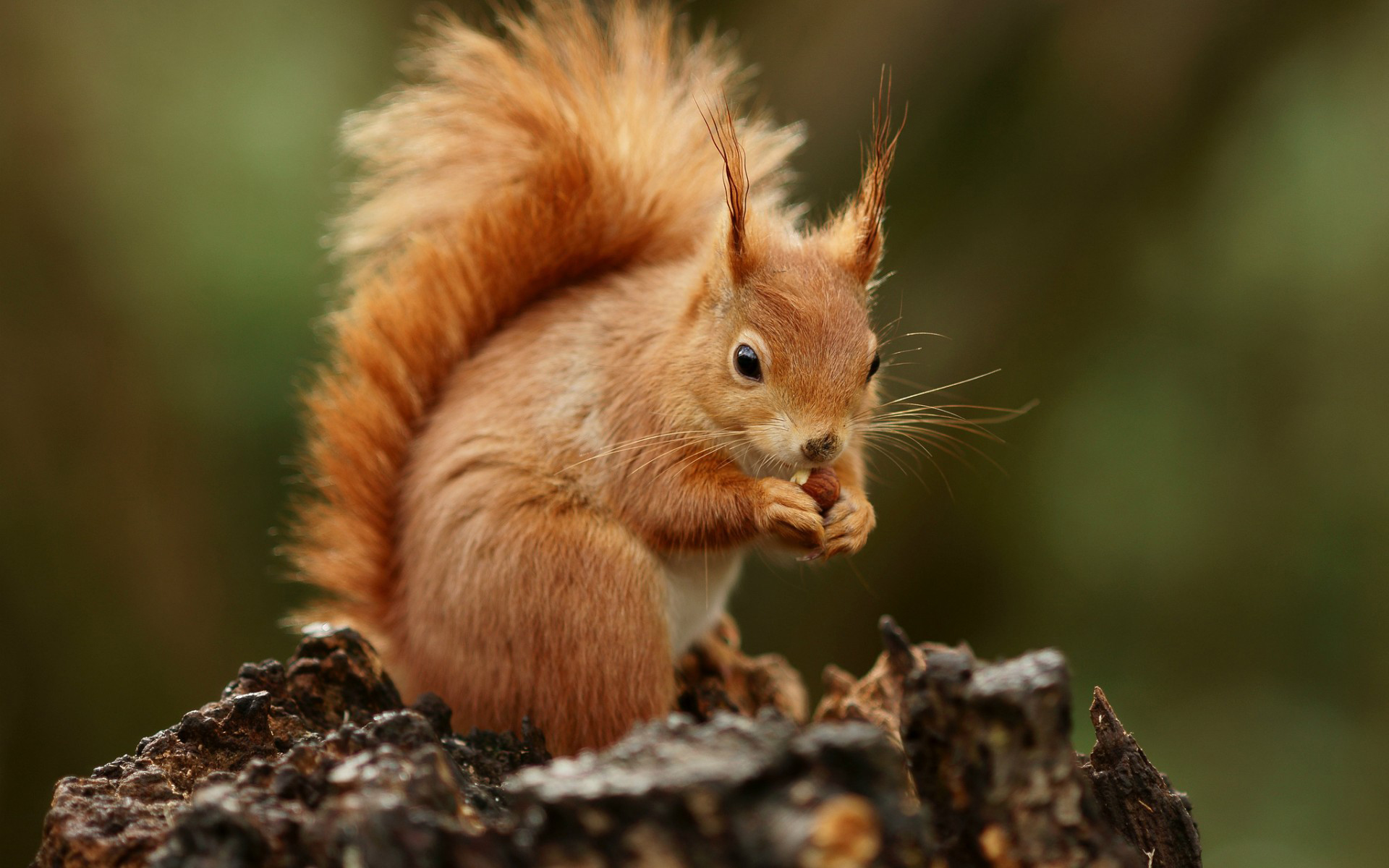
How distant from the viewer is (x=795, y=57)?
2201mm

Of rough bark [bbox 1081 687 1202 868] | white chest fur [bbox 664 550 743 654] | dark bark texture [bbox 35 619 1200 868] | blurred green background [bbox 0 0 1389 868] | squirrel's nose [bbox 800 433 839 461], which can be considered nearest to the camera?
dark bark texture [bbox 35 619 1200 868]

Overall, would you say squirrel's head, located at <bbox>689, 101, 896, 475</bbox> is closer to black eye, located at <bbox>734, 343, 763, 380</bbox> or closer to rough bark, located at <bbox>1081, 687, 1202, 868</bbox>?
black eye, located at <bbox>734, 343, 763, 380</bbox>

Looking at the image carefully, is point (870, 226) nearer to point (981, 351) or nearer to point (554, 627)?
point (554, 627)

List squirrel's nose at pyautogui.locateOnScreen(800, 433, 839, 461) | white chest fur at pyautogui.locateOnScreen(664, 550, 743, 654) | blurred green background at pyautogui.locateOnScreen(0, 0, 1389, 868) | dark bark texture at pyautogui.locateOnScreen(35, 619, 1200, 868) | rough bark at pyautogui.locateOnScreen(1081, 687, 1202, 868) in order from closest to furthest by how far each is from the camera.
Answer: dark bark texture at pyautogui.locateOnScreen(35, 619, 1200, 868) → rough bark at pyautogui.locateOnScreen(1081, 687, 1202, 868) → squirrel's nose at pyautogui.locateOnScreen(800, 433, 839, 461) → white chest fur at pyautogui.locateOnScreen(664, 550, 743, 654) → blurred green background at pyautogui.locateOnScreen(0, 0, 1389, 868)

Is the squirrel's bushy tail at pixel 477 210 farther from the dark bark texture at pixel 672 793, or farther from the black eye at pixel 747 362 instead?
the dark bark texture at pixel 672 793

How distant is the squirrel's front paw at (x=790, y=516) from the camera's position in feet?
3.83

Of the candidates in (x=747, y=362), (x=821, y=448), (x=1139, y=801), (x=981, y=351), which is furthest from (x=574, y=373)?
(x=981, y=351)

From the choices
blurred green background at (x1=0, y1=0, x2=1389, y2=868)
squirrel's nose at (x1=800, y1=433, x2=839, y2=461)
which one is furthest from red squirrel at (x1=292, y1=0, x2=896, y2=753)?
blurred green background at (x1=0, y1=0, x2=1389, y2=868)

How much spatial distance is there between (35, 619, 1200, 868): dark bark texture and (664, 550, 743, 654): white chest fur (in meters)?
0.33

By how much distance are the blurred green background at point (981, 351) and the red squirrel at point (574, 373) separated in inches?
29.5

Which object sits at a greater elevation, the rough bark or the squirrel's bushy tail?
the squirrel's bushy tail

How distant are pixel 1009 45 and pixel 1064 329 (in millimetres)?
601

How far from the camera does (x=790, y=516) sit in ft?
3.82

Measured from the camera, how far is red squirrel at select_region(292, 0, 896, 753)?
1184 millimetres
